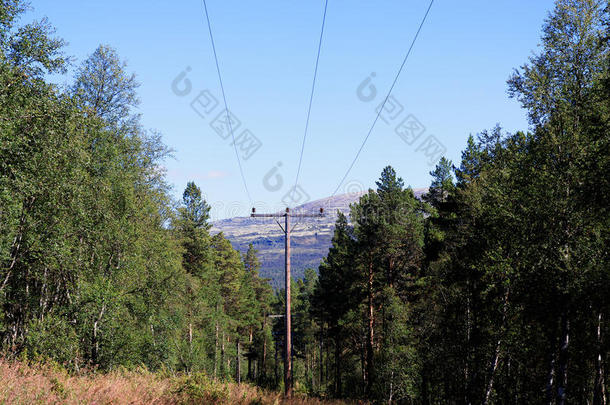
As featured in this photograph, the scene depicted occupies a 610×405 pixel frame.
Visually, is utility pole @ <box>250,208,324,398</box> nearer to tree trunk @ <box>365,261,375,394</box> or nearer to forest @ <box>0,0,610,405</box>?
forest @ <box>0,0,610,405</box>

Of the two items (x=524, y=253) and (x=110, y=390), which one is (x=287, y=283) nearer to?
(x=524, y=253)

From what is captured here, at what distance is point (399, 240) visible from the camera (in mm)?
33344

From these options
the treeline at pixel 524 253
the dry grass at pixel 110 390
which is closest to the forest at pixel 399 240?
the treeline at pixel 524 253

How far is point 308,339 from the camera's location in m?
79.2

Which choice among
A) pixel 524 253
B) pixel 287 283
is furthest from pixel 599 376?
pixel 287 283

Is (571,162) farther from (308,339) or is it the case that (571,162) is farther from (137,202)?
(308,339)

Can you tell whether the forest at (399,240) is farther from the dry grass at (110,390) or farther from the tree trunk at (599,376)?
the dry grass at (110,390)

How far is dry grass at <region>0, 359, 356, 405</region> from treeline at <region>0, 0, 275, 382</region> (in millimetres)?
3203

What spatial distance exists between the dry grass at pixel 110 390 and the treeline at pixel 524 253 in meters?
10.3

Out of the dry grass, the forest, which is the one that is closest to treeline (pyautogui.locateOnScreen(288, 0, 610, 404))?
the forest

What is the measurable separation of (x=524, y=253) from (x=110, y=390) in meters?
14.6

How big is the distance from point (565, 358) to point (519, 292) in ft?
10.1

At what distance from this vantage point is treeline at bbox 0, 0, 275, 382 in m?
14.9

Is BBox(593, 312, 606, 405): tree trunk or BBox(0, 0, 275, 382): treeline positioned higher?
BBox(0, 0, 275, 382): treeline
